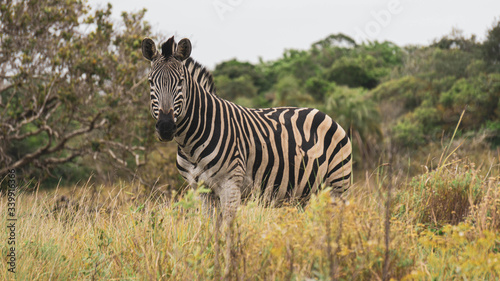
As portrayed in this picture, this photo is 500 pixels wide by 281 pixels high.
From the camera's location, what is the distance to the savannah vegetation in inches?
129

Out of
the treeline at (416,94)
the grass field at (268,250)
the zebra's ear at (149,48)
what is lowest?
the grass field at (268,250)

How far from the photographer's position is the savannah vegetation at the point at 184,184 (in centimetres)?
328

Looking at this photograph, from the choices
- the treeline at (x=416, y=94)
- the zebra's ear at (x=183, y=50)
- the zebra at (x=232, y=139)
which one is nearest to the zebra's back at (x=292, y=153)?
the zebra at (x=232, y=139)

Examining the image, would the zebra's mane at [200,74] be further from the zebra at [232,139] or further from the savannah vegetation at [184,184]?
the savannah vegetation at [184,184]

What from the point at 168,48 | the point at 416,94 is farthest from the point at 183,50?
the point at 416,94

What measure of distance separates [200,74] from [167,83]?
1.04 metres

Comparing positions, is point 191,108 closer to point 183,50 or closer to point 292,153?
point 183,50

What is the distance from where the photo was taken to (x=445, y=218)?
18.0ft

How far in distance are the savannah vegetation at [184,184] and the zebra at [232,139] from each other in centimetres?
38

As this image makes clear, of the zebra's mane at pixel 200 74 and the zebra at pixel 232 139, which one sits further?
the zebra's mane at pixel 200 74

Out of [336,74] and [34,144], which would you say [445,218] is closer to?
[34,144]

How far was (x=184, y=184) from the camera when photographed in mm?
10789

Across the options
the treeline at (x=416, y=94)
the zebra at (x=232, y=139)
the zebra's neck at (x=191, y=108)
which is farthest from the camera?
the treeline at (x=416, y=94)

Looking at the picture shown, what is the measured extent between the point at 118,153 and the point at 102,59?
4.96 meters
